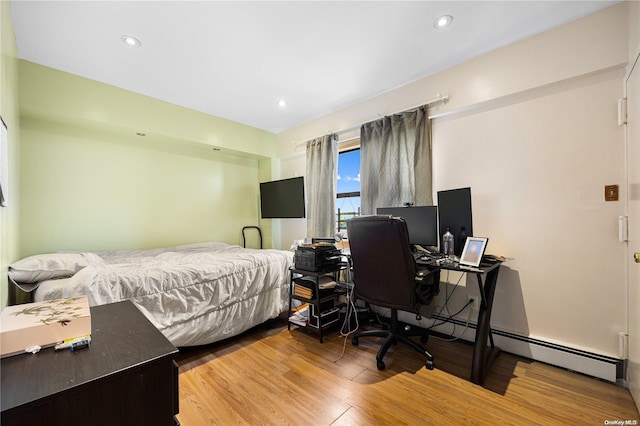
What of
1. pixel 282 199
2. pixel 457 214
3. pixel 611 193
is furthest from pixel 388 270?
pixel 282 199

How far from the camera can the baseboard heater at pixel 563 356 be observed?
174 centimetres

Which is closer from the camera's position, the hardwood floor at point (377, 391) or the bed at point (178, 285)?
the hardwood floor at point (377, 391)

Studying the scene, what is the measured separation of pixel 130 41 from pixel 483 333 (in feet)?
11.4

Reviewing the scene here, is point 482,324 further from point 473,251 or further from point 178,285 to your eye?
point 178,285

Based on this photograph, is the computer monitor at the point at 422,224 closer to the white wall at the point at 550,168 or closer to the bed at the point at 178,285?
the white wall at the point at 550,168

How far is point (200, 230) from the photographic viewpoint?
3789mm

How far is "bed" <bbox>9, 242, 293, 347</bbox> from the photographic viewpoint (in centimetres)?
181

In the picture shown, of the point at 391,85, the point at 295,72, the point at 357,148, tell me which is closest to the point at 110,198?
the point at 295,72

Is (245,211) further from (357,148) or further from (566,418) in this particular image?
(566,418)

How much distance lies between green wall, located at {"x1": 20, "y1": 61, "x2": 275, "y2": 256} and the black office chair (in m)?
2.61

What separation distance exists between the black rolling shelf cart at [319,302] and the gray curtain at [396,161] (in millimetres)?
934

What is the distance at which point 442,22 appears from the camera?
1.92 metres

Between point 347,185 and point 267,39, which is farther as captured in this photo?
point 347,185

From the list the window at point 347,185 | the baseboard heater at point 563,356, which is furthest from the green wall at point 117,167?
the baseboard heater at point 563,356
